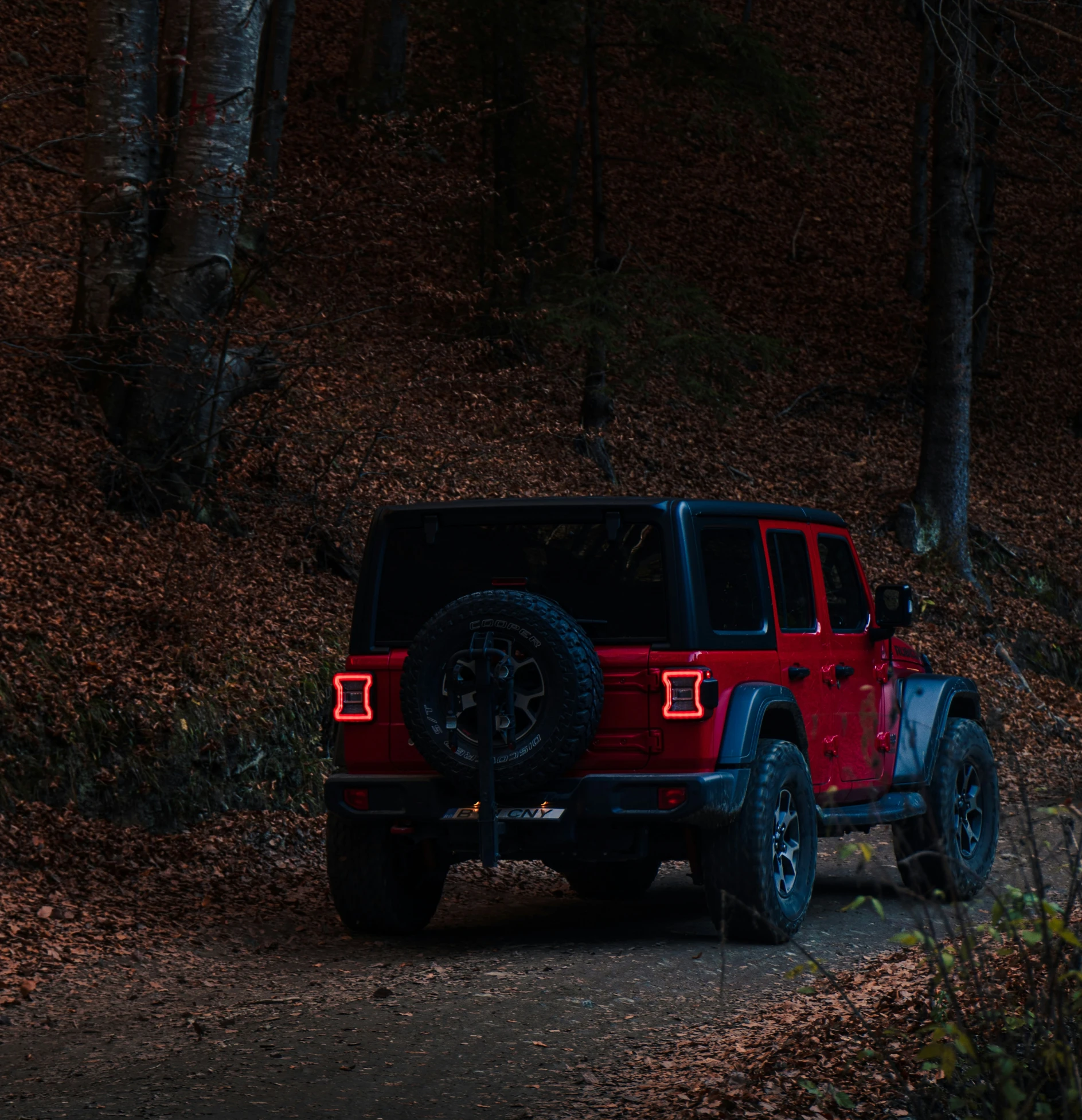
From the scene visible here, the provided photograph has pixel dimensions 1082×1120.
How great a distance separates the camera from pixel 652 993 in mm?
6496

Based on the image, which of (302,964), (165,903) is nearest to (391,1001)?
(302,964)

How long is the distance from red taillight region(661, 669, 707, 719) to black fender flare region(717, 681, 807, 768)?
212mm

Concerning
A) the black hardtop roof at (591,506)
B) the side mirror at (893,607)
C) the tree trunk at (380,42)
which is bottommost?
the side mirror at (893,607)

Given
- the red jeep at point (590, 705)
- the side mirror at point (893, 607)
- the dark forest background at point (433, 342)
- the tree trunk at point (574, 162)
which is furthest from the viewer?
the tree trunk at point (574, 162)

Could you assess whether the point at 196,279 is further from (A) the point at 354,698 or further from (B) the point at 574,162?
(B) the point at 574,162

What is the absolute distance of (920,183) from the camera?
86.8ft

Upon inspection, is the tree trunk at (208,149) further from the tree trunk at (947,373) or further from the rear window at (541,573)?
the tree trunk at (947,373)

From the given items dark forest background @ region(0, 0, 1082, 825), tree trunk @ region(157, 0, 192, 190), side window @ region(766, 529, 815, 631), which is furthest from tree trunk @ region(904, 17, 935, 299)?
side window @ region(766, 529, 815, 631)

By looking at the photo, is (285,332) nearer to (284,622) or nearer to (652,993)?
(284,622)

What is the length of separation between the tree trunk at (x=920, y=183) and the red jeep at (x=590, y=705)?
17.1 metres

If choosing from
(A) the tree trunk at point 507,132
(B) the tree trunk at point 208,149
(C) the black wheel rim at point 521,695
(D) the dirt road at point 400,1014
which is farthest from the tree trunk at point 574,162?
(C) the black wheel rim at point 521,695

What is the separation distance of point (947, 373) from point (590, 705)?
1314 centimetres

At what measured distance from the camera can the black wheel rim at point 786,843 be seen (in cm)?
770

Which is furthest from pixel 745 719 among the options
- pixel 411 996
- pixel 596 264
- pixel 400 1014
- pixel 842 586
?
pixel 596 264
